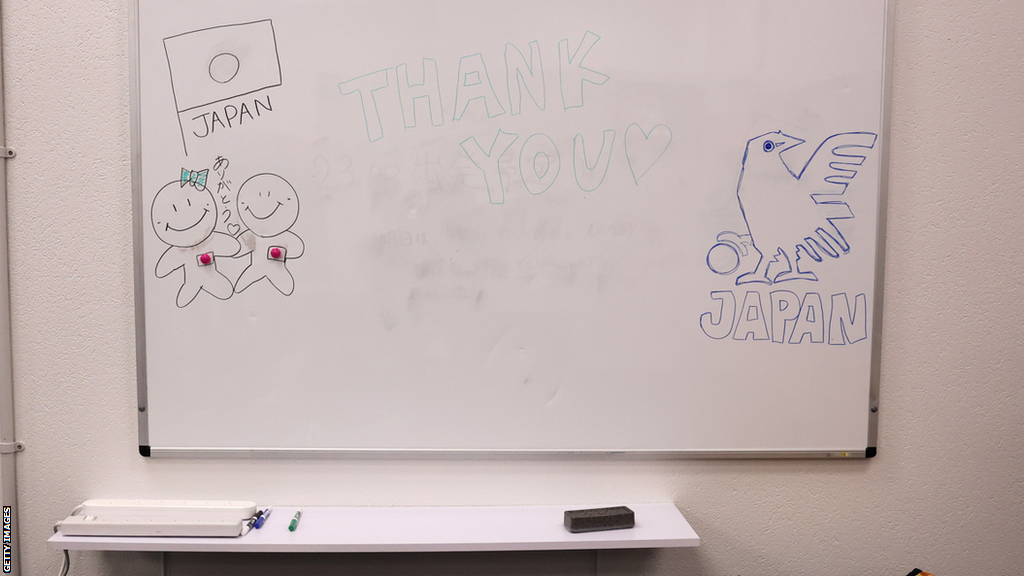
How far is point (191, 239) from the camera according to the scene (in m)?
1.13

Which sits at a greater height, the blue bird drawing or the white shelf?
the blue bird drawing

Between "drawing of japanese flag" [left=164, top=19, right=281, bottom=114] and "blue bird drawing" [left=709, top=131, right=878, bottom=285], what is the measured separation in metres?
1.01

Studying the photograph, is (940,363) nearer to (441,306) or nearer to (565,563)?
(565,563)

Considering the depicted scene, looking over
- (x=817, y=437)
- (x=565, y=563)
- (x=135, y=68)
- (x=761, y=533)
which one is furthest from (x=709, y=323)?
(x=135, y=68)

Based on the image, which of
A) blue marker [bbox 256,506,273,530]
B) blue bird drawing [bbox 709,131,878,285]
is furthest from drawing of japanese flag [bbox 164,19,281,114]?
blue bird drawing [bbox 709,131,878,285]

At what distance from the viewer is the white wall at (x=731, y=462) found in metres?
1.13

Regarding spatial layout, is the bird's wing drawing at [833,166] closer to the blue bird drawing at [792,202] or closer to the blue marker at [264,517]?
the blue bird drawing at [792,202]

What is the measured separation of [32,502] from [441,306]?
0.97 m

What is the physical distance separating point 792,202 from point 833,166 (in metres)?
0.12

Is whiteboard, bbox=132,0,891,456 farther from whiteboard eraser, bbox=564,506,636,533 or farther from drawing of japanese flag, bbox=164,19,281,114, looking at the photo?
whiteboard eraser, bbox=564,506,636,533

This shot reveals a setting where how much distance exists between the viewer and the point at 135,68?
1108mm

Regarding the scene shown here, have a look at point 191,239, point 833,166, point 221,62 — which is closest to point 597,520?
point 833,166

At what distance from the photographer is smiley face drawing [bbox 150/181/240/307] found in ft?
3.68

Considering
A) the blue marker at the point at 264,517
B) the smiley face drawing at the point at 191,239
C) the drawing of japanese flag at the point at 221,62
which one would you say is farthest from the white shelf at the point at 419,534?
the drawing of japanese flag at the point at 221,62
